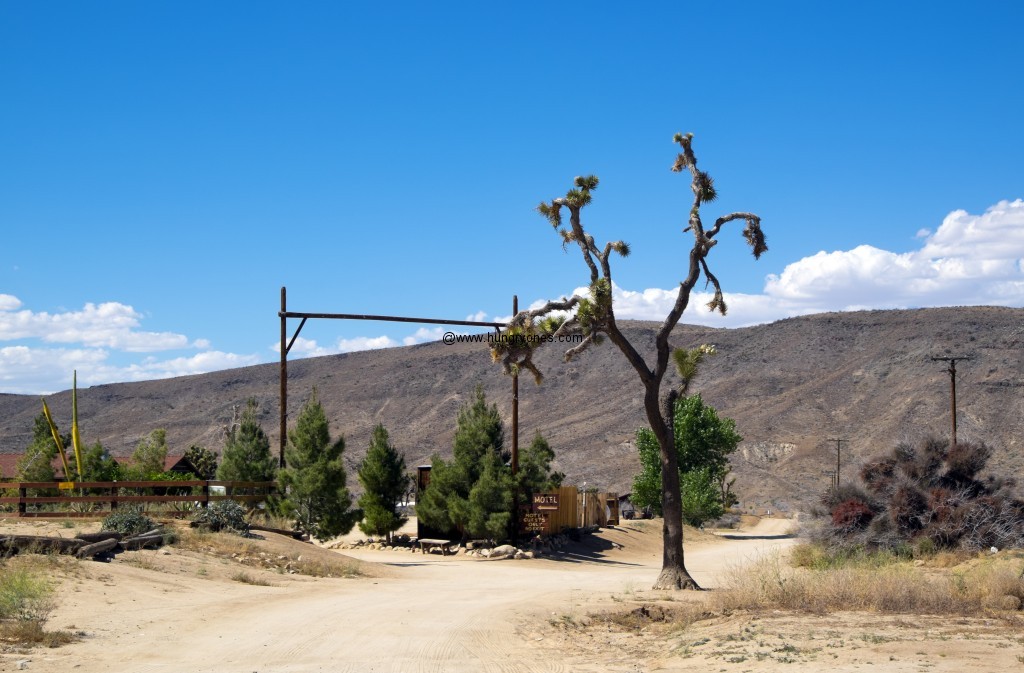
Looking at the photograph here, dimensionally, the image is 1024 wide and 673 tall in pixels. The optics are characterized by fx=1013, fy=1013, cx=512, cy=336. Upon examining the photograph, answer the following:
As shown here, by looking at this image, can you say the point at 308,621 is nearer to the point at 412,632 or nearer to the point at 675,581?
the point at 412,632

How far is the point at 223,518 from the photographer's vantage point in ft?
76.3

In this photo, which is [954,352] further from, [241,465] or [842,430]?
[241,465]

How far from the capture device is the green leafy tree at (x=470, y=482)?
3094 centimetres

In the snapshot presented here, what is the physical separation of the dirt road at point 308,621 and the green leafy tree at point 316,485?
251 inches

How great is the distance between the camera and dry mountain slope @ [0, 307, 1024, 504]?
88.6 m

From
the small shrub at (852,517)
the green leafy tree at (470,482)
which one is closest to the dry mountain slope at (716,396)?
the green leafy tree at (470,482)

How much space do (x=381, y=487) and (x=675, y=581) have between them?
53.2ft

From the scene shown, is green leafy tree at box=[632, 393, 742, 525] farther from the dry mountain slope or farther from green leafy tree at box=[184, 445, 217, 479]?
green leafy tree at box=[184, 445, 217, 479]

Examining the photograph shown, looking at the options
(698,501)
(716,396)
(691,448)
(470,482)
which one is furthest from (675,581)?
→ (716,396)

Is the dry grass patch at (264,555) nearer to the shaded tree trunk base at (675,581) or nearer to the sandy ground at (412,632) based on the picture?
the sandy ground at (412,632)

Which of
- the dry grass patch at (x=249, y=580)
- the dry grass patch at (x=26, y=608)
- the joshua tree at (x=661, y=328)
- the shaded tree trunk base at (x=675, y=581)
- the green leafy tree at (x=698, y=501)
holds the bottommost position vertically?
the green leafy tree at (x=698, y=501)

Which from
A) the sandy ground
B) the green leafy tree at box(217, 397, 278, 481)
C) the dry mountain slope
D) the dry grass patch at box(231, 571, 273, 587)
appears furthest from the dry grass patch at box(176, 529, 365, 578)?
the dry mountain slope

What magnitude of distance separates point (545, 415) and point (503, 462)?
8206 centimetres

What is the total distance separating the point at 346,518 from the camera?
30.4 meters
